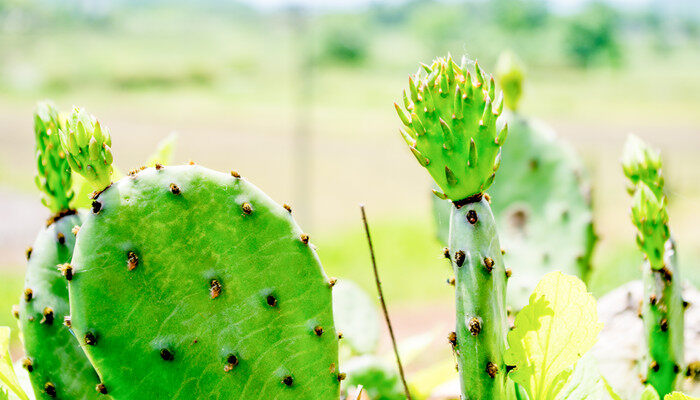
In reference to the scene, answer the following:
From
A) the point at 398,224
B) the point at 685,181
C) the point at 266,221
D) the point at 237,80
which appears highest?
the point at 237,80

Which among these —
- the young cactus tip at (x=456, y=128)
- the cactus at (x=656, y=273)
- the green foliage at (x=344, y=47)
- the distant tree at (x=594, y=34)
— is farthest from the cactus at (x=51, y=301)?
the green foliage at (x=344, y=47)

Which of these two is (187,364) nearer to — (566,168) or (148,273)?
(148,273)

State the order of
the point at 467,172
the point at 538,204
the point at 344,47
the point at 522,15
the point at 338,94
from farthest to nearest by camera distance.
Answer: the point at 344,47
the point at 338,94
the point at 522,15
the point at 538,204
the point at 467,172

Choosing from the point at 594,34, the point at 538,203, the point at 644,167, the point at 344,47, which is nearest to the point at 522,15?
the point at 594,34

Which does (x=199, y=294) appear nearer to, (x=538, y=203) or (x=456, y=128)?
(x=456, y=128)

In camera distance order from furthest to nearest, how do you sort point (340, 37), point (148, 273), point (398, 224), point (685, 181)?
point (340, 37) < point (685, 181) < point (398, 224) < point (148, 273)

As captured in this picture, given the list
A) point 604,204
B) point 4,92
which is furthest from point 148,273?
point 4,92

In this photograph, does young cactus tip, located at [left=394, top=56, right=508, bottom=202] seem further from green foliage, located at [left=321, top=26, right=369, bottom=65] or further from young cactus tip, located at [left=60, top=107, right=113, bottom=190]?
green foliage, located at [left=321, top=26, right=369, bottom=65]
